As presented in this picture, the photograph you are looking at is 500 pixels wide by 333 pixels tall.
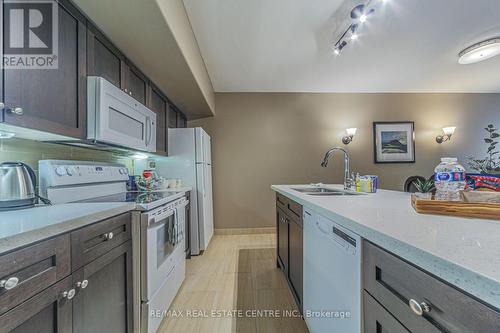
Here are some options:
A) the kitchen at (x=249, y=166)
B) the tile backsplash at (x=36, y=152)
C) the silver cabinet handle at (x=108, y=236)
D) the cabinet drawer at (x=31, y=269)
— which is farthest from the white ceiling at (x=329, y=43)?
the cabinet drawer at (x=31, y=269)

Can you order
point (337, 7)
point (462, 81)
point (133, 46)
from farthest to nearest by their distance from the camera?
point (462, 81)
point (337, 7)
point (133, 46)

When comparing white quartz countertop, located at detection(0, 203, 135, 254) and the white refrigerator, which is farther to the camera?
the white refrigerator

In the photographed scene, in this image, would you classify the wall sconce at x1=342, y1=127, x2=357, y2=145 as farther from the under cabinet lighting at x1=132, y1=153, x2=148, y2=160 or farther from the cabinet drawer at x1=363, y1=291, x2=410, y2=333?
the cabinet drawer at x1=363, y1=291, x2=410, y2=333

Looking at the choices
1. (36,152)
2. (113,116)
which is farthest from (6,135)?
(113,116)

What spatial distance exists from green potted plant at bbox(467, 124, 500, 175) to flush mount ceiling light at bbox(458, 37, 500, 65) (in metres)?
1.96

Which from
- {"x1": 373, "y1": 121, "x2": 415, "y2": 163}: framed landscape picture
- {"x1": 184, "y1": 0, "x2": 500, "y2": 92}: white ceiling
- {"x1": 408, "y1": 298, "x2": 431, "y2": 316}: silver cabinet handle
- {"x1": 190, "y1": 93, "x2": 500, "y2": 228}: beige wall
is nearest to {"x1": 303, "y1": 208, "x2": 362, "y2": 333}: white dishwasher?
{"x1": 408, "y1": 298, "x2": 431, "y2": 316}: silver cabinet handle

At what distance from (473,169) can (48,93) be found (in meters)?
5.86

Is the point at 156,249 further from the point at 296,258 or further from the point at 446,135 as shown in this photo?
the point at 446,135

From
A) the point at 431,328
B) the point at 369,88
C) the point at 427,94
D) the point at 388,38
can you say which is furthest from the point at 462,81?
the point at 431,328

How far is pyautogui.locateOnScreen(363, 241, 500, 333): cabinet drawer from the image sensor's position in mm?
394

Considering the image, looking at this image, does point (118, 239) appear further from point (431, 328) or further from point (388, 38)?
point (388, 38)

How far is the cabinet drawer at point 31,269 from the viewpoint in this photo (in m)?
0.62

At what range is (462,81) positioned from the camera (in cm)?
356

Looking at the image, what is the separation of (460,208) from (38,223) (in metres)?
1.50
